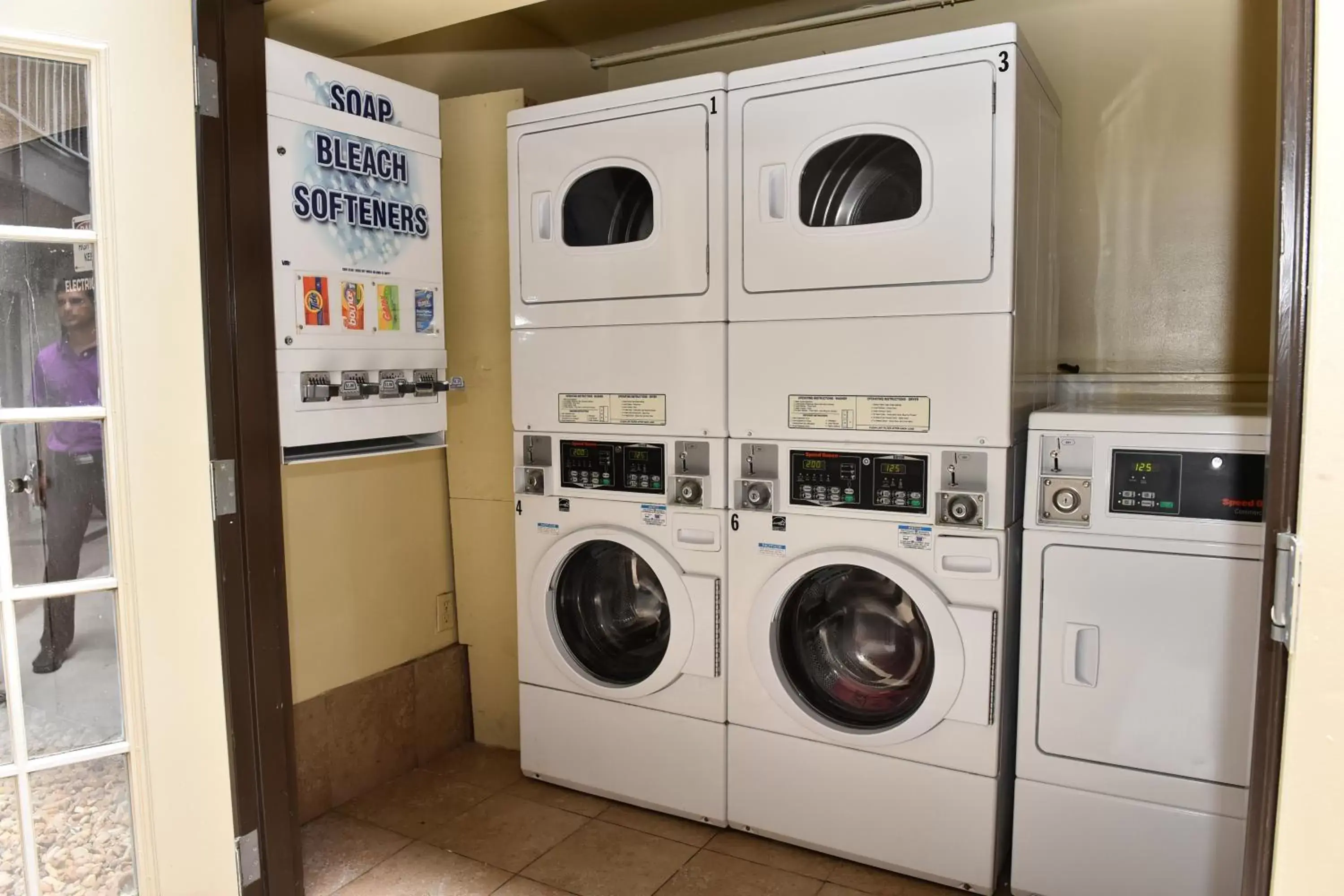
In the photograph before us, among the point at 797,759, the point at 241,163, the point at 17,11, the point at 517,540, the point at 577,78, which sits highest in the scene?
the point at 577,78

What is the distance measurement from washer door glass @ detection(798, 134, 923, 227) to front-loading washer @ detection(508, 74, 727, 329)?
249 millimetres

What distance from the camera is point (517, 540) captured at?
2861mm

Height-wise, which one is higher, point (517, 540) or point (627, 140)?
point (627, 140)

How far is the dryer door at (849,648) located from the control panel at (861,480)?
0.47 ft

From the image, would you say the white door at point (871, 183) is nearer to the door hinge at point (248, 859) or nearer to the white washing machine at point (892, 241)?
the white washing machine at point (892, 241)

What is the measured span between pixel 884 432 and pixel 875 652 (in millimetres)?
635

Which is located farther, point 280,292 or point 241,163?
point 280,292

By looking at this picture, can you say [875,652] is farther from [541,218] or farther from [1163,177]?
[1163,177]

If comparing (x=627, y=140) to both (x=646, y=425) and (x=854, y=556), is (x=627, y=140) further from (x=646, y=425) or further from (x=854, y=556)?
(x=854, y=556)

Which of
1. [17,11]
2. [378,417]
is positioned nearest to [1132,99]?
[378,417]

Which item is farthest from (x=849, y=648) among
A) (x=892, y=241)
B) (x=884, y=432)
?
(x=892, y=241)

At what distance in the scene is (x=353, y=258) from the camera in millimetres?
2486

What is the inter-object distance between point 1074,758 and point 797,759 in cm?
71

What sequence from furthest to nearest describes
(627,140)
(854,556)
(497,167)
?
1. (497,167)
2. (627,140)
3. (854,556)
